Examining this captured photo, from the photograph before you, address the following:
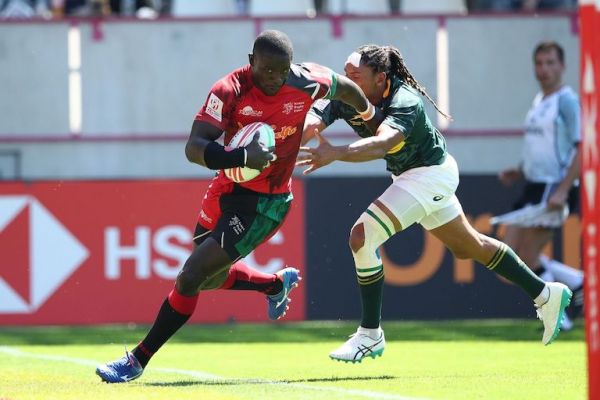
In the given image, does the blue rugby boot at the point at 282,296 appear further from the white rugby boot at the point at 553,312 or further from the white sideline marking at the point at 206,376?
the white rugby boot at the point at 553,312

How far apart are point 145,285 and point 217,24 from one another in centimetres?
481

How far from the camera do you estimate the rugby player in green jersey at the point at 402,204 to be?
9.12 meters

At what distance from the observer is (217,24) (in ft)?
58.2

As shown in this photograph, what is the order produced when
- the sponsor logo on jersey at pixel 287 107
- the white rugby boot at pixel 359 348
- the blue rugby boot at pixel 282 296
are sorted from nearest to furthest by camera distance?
the sponsor logo on jersey at pixel 287 107 < the white rugby boot at pixel 359 348 < the blue rugby boot at pixel 282 296

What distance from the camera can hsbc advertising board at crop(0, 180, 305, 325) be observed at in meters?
14.1

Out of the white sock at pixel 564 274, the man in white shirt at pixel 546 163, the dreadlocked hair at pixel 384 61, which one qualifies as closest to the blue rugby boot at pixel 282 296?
the dreadlocked hair at pixel 384 61

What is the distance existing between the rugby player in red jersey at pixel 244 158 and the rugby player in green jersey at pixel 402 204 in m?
0.41

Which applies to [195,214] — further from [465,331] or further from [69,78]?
[69,78]

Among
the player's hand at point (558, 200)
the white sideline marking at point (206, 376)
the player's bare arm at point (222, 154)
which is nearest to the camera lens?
the white sideline marking at point (206, 376)

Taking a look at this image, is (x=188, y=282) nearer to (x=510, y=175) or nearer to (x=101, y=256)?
(x=510, y=175)

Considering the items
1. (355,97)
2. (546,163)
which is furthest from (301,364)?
(546,163)

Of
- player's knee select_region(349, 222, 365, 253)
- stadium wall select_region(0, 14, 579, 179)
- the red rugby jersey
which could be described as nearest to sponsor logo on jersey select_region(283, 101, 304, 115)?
the red rugby jersey

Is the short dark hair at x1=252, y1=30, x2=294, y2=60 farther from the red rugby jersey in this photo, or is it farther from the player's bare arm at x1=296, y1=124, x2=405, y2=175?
the player's bare arm at x1=296, y1=124, x2=405, y2=175

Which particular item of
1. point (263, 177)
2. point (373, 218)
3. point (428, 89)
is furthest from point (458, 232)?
point (428, 89)
